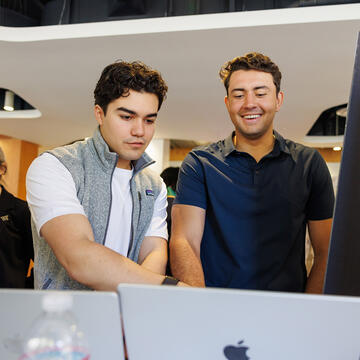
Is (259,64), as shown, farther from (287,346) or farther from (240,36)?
(240,36)

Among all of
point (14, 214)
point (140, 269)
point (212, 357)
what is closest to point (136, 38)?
point (14, 214)

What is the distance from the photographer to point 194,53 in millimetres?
4469

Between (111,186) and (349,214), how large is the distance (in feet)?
2.74

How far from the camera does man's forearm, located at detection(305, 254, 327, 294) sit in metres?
1.41

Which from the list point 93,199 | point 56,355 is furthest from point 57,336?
point 93,199

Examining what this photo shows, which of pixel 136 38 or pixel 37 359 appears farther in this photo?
pixel 136 38

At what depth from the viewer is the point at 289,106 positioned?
6.10 meters

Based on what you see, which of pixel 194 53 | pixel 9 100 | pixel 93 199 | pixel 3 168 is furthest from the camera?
pixel 9 100

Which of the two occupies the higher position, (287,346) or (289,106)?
(289,106)

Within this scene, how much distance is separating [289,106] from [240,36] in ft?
7.65

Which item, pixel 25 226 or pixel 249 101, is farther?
pixel 25 226

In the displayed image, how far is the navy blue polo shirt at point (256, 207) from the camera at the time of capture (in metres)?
1.38

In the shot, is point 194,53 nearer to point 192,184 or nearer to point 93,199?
point 192,184

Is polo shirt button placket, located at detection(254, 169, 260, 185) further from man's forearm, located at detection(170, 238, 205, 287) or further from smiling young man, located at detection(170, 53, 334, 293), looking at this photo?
man's forearm, located at detection(170, 238, 205, 287)
